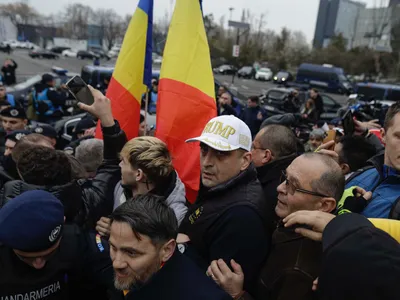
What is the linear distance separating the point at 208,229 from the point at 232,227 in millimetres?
157

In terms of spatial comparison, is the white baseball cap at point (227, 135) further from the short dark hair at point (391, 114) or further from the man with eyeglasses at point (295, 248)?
the short dark hair at point (391, 114)

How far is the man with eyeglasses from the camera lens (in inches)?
→ 62.3

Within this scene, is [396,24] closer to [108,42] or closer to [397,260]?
[397,260]

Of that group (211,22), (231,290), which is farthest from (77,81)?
(211,22)

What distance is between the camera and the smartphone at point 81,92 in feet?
9.08

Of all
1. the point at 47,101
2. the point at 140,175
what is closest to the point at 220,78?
the point at 47,101

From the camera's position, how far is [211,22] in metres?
50.5

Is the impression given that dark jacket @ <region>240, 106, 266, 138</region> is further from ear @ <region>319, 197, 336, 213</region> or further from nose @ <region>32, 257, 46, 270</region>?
nose @ <region>32, 257, 46, 270</region>

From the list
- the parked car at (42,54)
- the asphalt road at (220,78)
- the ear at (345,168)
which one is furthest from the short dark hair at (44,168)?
the parked car at (42,54)

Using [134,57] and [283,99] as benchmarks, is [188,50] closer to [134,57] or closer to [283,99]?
[134,57]

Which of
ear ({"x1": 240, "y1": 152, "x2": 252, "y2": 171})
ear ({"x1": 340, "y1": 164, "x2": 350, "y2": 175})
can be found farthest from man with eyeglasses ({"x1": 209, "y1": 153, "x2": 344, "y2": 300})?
ear ({"x1": 340, "y1": 164, "x2": 350, "y2": 175})

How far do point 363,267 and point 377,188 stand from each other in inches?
52.7

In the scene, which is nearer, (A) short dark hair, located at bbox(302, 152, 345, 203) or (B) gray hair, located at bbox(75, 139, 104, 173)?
(A) short dark hair, located at bbox(302, 152, 345, 203)

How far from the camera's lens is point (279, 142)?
2.93m
